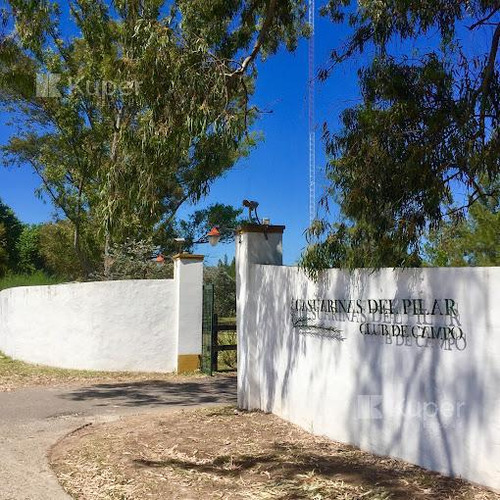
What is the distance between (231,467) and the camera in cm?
646

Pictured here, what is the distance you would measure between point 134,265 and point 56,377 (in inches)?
222

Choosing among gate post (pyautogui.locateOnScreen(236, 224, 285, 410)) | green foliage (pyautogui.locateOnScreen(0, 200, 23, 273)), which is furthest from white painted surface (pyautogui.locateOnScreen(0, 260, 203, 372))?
green foliage (pyautogui.locateOnScreen(0, 200, 23, 273))

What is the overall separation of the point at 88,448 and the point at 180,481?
75.7 inches

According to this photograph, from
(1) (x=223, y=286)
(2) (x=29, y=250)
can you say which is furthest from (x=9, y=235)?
(1) (x=223, y=286)

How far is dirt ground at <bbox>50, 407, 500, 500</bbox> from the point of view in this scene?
5.54 metres

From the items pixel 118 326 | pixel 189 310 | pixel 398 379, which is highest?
pixel 189 310

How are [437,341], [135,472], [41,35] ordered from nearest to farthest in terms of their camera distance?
[437,341] → [135,472] → [41,35]

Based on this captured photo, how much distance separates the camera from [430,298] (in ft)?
19.6

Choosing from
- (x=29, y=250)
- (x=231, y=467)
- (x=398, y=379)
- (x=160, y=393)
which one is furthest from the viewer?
(x=29, y=250)

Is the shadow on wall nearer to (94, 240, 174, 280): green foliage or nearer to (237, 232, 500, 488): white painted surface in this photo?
(237, 232, 500, 488): white painted surface

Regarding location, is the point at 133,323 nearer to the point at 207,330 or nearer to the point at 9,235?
the point at 207,330

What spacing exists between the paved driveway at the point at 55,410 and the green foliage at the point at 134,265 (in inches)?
243

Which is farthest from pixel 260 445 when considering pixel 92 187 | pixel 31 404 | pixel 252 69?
pixel 92 187

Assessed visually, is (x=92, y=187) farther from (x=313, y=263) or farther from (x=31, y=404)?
(x=313, y=263)
